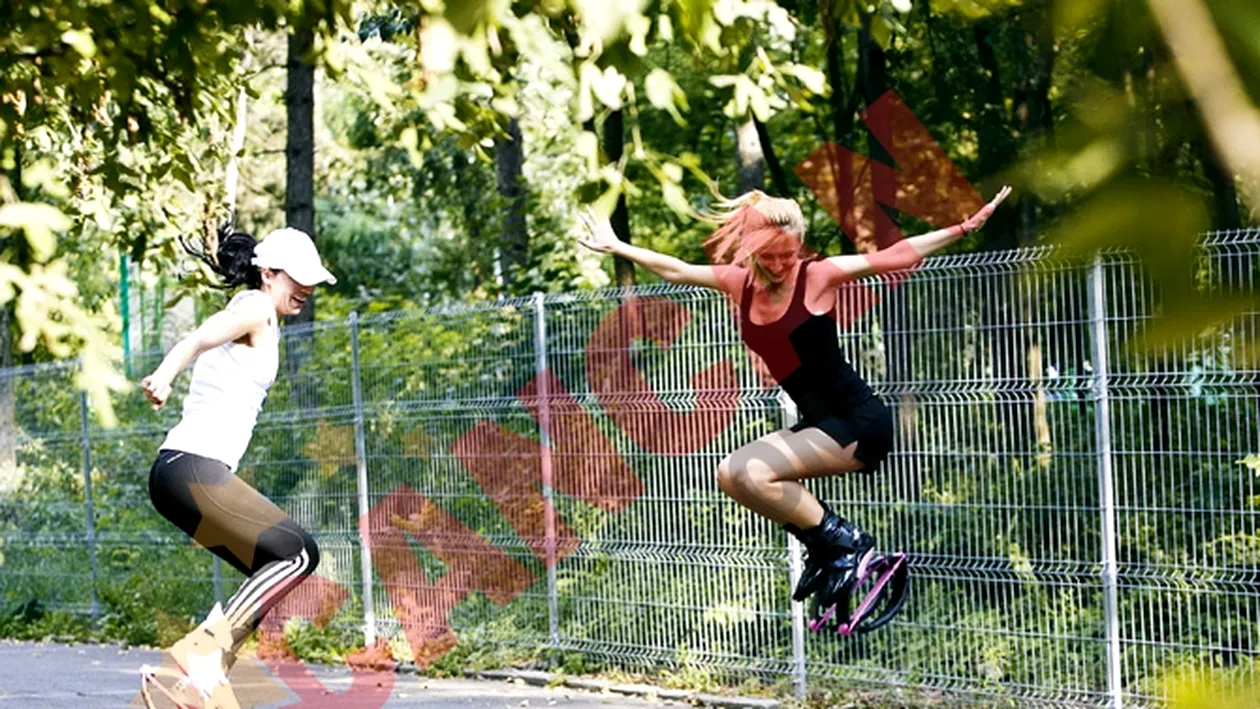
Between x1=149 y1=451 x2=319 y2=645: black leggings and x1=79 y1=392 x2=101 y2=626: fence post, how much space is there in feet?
31.2

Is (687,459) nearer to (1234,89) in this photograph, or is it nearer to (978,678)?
(978,678)

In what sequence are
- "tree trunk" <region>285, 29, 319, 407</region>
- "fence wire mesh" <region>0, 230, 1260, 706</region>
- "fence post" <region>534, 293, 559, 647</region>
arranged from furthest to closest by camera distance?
"tree trunk" <region>285, 29, 319, 407</region> → "fence post" <region>534, 293, 559, 647</region> → "fence wire mesh" <region>0, 230, 1260, 706</region>

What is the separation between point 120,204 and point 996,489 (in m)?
4.72

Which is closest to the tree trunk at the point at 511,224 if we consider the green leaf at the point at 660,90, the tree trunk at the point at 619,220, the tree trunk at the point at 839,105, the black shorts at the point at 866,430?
→ the tree trunk at the point at 619,220

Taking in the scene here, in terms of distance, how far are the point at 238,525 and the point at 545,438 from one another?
4.86 meters

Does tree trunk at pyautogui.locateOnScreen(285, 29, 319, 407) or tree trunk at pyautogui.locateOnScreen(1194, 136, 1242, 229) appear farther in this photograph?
tree trunk at pyautogui.locateOnScreen(285, 29, 319, 407)

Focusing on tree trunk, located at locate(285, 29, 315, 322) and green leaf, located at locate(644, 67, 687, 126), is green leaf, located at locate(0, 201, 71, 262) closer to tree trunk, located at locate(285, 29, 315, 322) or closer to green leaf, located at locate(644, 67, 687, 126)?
green leaf, located at locate(644, 67, 687, 126)

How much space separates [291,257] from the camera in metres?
7.75

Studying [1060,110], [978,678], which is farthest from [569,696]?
[1060,110]

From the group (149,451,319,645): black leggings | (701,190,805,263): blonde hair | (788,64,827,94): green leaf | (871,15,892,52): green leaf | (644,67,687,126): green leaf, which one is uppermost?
(871,15,892,52): green leaf

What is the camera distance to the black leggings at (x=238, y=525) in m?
7.34

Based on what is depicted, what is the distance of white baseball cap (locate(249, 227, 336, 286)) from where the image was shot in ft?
25.4

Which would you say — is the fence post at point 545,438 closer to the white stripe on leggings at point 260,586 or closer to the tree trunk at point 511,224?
the white stripe on leggings at point 260,586

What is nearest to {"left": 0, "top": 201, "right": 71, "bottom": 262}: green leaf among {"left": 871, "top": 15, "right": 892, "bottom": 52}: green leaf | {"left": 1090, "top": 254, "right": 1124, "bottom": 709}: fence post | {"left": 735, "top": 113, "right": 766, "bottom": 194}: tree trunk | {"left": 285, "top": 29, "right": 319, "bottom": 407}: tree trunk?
{"left": 871, "top": 15, "right": 892, "bottom": 52}: green leaf
